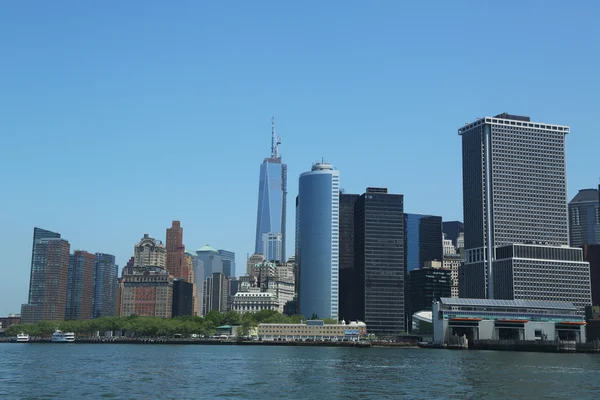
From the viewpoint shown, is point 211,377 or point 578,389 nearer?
point 578,389

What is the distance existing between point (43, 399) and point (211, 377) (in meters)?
34.7

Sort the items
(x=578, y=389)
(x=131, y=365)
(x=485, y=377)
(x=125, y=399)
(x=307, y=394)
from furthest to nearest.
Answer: (x=131, y=365), (x=485, y=377), (x=578, y=389), (x=307, y=394), (x=125, y=399)

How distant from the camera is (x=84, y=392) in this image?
305 ft

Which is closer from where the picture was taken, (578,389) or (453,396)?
(453,396)

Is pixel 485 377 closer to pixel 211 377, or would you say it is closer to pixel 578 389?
pixel 578 389

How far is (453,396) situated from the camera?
292 feet

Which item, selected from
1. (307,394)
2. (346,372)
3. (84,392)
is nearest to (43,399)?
(84,392)

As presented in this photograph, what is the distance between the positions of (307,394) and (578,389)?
34.7 m

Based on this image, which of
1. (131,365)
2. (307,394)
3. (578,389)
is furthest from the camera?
(131,365)

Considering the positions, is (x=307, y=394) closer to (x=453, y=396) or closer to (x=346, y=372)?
(x=453, y=396)

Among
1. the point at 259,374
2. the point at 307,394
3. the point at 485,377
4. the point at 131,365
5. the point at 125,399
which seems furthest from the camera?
the point at 131,365

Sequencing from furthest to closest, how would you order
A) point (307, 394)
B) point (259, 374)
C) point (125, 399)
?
point (259, 374), point (307, 394), point (125, 399)

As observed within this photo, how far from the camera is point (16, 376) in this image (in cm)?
11894

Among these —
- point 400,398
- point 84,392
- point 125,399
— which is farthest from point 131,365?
point 400,398
